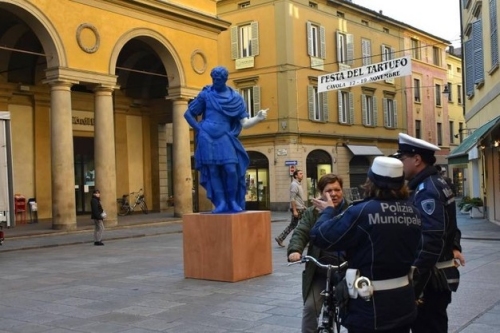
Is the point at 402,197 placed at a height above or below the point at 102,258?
above

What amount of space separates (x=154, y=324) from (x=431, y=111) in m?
42.6

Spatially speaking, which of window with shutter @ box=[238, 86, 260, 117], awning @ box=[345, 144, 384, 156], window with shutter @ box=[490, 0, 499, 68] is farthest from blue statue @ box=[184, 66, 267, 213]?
awning @ box=[345, 144, 384, 156]

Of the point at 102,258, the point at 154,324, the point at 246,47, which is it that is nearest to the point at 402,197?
the point at 154,324

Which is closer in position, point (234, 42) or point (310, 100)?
point (310, 100)

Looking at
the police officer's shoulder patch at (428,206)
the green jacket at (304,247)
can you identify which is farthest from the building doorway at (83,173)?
the police officer's shoulder patch at (428,206)

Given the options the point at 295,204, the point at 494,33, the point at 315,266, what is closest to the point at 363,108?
the point at 494,33

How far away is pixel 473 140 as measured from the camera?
16688 millimetres

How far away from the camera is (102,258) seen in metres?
13.1

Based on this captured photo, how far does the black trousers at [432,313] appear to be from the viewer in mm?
3980

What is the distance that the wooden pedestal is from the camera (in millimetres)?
9031

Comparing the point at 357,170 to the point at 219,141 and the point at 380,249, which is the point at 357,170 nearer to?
the point at 219,141

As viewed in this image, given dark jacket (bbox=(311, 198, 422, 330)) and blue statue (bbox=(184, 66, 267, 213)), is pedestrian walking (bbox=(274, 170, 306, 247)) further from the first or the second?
dark jacket (bbox=(311, 198, 422, 330))

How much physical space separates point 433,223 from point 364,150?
112 feet

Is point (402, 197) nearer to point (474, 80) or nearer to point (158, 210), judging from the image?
point (474, 80)
